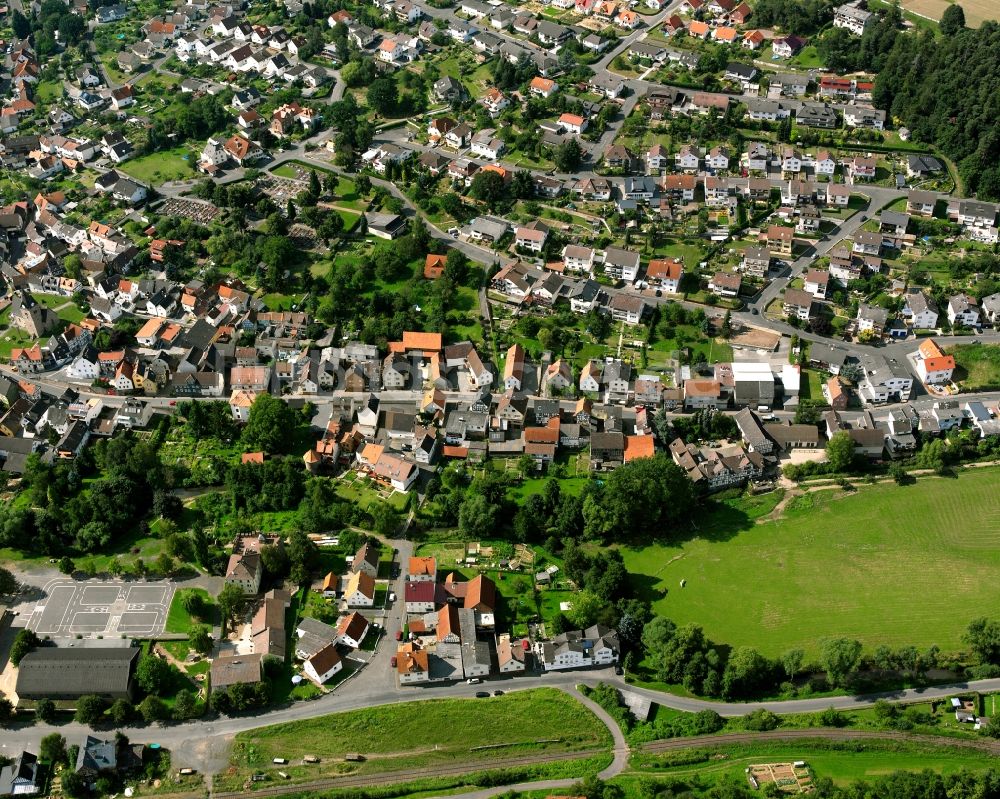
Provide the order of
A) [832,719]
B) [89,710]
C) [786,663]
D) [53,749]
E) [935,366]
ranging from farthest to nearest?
1. [935,366]
2. [786,663]
3. [89,710]
4. [832,719]
5. [53,749]

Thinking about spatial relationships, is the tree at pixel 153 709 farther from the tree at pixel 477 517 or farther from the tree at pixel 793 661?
the tree at pixel 793 661

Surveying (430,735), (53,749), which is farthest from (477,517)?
(53,749)

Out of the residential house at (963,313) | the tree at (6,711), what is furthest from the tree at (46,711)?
the residential house at (963,313)

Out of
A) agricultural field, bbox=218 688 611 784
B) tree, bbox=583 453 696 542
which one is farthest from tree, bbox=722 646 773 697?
tree, bbox=583 453 696 542

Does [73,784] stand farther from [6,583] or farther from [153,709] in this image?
[6,583]

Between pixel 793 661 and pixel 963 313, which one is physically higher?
pixel 963 313
